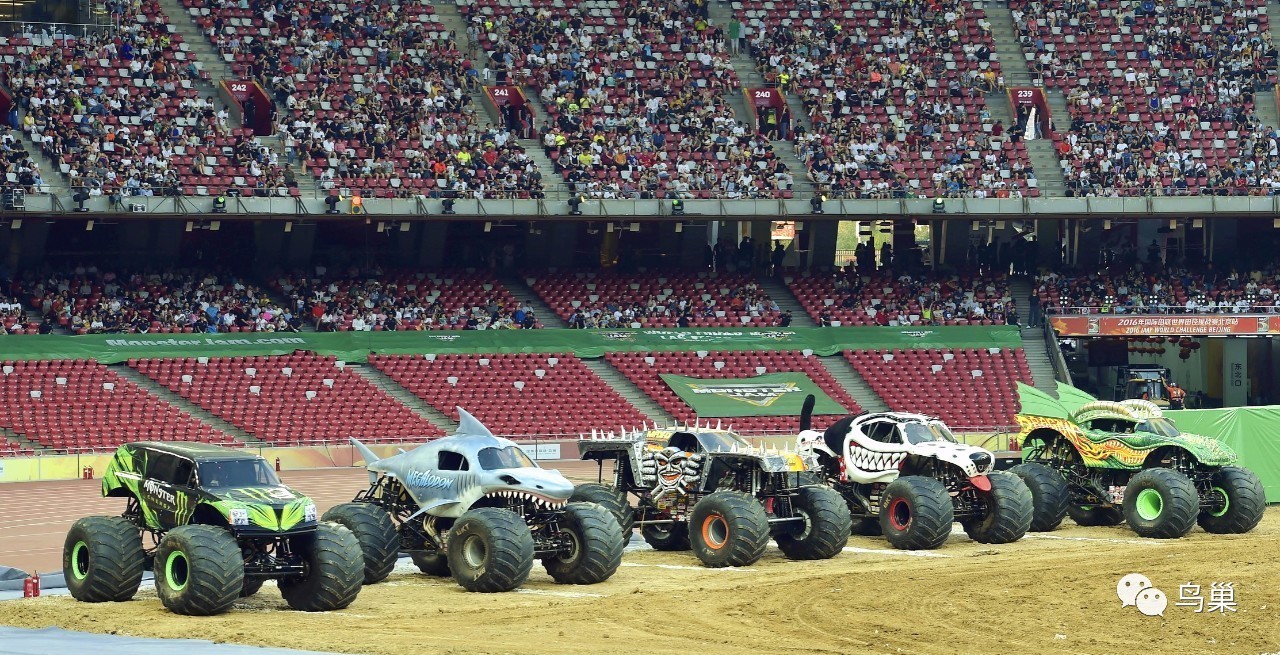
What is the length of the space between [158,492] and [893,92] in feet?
139

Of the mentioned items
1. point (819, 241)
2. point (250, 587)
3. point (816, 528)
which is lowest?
point (250, 587)

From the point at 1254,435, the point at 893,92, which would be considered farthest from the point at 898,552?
the point at 893,92

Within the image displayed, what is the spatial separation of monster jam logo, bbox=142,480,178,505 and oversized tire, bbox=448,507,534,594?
382 centimetres

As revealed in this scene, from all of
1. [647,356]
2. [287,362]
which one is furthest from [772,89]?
[287,362]

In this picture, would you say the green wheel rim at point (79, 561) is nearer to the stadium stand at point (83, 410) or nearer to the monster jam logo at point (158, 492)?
the monster jam logo at point (158, 492)

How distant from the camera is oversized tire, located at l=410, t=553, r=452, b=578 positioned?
82.4 ft

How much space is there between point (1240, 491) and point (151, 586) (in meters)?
18.5

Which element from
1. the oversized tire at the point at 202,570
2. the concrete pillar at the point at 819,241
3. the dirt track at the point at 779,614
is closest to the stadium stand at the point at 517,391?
the concrete pillar at the point at 819,241

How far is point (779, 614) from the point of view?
69.9 feet

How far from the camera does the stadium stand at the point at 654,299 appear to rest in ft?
187

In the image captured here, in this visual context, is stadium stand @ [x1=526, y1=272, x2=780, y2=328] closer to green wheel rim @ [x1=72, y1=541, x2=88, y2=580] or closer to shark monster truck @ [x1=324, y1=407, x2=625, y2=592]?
shark monster truck @ [x1=324, y1=407, x2=625, y2=592]

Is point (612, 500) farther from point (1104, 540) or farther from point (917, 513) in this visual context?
point (1104, 540)

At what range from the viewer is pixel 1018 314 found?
59.3 metres

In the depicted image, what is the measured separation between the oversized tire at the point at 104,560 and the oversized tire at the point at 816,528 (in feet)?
33.2
